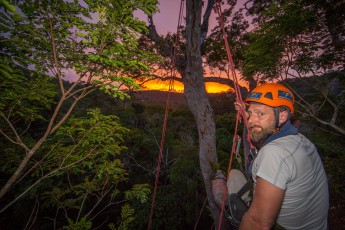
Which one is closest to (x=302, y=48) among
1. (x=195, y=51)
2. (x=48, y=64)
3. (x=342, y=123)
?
(x=195, y=51)

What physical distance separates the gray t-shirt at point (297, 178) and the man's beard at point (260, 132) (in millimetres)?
351

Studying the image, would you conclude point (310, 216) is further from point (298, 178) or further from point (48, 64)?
point (48, 64)

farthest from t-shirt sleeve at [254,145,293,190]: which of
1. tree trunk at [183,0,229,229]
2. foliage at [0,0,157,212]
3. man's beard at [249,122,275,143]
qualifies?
tree trunk at [183,0,229,229]

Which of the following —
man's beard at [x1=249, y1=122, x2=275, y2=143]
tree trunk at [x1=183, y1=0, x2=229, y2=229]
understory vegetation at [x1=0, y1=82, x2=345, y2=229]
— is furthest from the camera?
tree trunk at [x1=183, y1=0, x2=229, y2=229]

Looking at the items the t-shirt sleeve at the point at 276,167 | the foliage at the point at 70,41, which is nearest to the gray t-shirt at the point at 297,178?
the t-shirt sleeve at the point at 276,167

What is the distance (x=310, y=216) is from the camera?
4.98 ft

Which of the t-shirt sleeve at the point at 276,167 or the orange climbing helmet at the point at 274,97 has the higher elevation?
the orange climbing helmet at the point at 274,97

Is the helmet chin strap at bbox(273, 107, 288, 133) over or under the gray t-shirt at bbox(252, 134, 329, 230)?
over

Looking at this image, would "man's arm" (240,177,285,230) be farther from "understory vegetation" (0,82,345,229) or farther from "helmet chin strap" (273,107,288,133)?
"understory vegetation" (0,82,345,229)

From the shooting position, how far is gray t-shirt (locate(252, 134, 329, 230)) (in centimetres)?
135

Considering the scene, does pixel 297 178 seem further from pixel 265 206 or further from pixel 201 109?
pixel 201 109

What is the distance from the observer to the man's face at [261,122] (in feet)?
6.56

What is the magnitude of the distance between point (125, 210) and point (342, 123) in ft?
30.7

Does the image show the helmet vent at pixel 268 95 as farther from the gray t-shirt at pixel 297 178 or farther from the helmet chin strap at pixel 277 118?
the gray t-shirt at pixel 297 178
